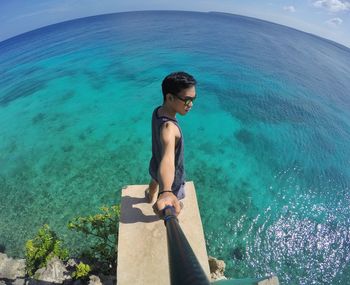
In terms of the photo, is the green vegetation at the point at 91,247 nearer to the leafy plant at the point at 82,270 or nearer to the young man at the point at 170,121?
the leafy plant at the point at 82,270

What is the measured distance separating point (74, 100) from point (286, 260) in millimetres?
22457

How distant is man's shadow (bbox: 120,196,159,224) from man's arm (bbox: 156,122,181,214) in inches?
101

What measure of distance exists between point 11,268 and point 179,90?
888cm

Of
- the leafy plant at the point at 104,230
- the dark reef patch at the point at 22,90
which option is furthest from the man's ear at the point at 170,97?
the dark reef patch at the point at 22,90

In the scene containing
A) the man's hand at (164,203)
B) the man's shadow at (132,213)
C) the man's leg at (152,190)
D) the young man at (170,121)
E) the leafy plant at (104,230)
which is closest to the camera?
the man's hand at (164,203)

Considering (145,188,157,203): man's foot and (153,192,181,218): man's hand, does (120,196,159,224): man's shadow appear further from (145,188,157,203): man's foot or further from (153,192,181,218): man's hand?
(153,192,181,218): man's hand

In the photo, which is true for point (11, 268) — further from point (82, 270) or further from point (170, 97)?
point (170, 97)

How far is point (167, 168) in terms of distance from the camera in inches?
114

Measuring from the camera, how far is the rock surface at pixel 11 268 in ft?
28.5

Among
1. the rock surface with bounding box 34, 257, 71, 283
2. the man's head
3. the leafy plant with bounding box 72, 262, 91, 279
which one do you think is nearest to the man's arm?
the man's head

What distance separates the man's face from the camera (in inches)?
137

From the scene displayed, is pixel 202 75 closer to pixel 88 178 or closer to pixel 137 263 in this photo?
pixel 88 178

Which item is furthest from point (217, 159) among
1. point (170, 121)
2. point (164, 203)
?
point (164, 203)

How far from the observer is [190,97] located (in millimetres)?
3529
